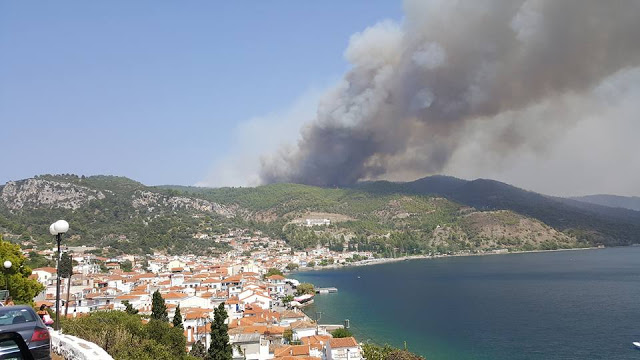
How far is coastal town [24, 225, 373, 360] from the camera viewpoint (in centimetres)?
2441

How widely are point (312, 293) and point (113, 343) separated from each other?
40615 millimetres

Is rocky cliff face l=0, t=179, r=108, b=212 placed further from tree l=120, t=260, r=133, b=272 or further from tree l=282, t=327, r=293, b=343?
tree l=282, t=327, r=293, b=343

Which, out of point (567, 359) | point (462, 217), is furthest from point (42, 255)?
point (462, 217)

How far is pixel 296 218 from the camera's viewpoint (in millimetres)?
136375

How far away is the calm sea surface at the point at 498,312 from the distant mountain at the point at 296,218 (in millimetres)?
37999

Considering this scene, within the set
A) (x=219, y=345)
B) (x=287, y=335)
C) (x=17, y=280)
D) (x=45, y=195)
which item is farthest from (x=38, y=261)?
(x=45, y=195)

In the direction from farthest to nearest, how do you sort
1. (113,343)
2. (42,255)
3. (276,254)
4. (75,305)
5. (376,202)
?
(376,202)
(276,254)
(42,255)
(75,305)
(113,343)

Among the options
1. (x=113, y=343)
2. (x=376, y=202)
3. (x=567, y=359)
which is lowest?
(x=567, y=359)

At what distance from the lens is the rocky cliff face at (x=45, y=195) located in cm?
9131

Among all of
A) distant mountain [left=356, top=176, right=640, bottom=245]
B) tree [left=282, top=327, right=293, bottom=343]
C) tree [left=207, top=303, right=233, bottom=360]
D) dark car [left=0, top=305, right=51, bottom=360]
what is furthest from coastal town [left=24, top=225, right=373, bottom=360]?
distant mountain [left=356, top=176, right=640, bottom=245]

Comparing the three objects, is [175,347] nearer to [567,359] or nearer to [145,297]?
[567,359]

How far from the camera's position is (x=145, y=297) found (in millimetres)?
38188

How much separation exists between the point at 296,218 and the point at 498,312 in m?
99.6

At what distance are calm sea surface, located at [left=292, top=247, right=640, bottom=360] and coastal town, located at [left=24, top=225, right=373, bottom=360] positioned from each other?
13.8 feet
